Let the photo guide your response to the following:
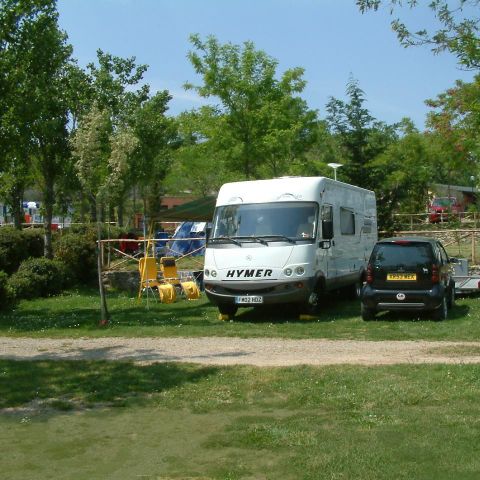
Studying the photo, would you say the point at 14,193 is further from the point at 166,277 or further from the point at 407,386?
the point at 407,386

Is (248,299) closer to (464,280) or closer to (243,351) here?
(243,351)

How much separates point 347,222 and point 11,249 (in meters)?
9.89

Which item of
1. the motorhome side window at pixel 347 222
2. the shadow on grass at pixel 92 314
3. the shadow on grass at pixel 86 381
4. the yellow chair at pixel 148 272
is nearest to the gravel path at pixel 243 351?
the shadow on grass at pixel 86 381

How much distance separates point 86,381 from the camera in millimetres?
8648

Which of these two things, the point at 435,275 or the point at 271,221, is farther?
the point at 271,221

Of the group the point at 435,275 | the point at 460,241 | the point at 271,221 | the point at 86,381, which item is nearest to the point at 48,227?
the point at 271,221

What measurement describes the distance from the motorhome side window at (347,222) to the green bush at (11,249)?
31.2 feet

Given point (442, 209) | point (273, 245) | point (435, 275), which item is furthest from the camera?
point (442, 209)

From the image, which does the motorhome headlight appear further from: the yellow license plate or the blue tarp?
the blue tarp

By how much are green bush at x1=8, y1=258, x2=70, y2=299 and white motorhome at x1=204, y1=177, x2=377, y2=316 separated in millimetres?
6334

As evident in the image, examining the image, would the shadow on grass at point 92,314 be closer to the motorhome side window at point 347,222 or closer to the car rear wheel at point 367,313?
the car rear wheel at point 367,313

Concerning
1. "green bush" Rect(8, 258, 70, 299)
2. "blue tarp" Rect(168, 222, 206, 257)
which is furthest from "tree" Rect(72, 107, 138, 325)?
"blue tarp" Rect(168, 222, 206, 257)

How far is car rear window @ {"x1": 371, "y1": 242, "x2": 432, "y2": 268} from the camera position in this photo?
13695mm

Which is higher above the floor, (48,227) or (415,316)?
(48,227)
